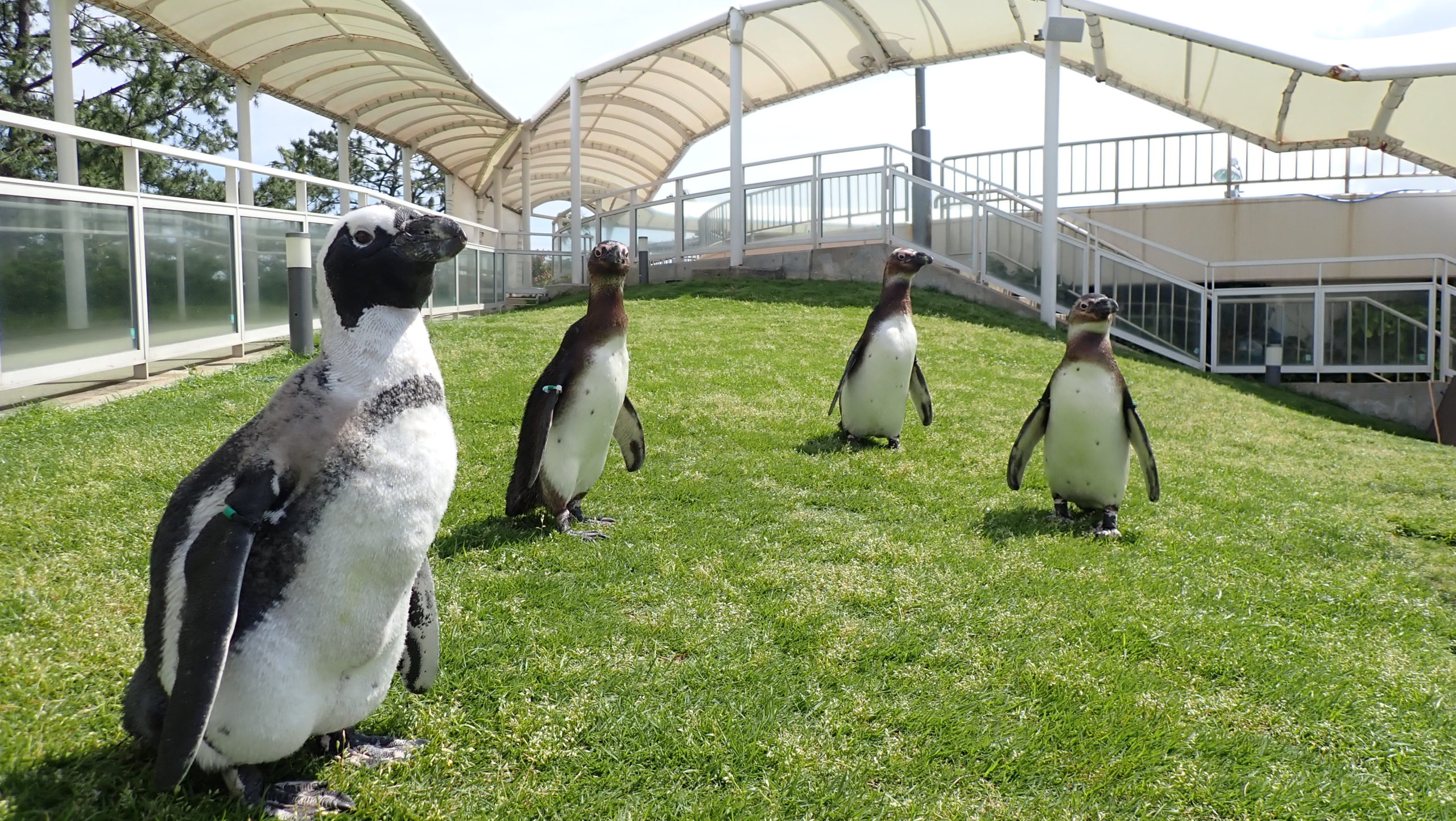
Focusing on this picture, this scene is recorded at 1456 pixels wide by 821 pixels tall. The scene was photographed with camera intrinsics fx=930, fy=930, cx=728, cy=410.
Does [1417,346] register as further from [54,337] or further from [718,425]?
[54,337]

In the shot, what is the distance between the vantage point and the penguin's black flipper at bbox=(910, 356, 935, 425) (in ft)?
22.6

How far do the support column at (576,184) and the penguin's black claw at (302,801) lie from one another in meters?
16.2

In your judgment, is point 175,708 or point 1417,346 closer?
point 175,708

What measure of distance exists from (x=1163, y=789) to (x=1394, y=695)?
1.27 meters

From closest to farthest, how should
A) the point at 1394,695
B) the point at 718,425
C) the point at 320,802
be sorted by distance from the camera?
the point at 320,802 < the point at 1394,695 < the point at 718,425

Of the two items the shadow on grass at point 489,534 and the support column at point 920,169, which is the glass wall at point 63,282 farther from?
the support column at point 920,169

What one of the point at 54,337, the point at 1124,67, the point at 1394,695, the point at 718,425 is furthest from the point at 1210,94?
the point at 54,337

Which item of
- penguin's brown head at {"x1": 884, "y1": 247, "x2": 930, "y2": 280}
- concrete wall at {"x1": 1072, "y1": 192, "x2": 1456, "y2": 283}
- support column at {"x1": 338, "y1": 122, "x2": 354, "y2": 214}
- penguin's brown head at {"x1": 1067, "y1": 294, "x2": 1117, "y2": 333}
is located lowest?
penguin's brown head at {"x1": 1067, "y1": 294, "x2": 1117, "y2": 333}

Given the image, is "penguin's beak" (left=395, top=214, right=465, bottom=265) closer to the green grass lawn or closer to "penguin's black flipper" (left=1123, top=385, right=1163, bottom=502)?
the green grass lawn

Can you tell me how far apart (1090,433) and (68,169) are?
29.1 feet

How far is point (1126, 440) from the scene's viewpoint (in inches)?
194

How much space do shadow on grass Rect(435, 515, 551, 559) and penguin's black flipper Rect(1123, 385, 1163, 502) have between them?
3040 millimetres

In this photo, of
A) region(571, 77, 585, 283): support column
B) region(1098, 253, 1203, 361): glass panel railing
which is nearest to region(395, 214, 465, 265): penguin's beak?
region(1098, 253, 1203, 361): glass panel railing

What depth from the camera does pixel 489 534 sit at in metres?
4.39
